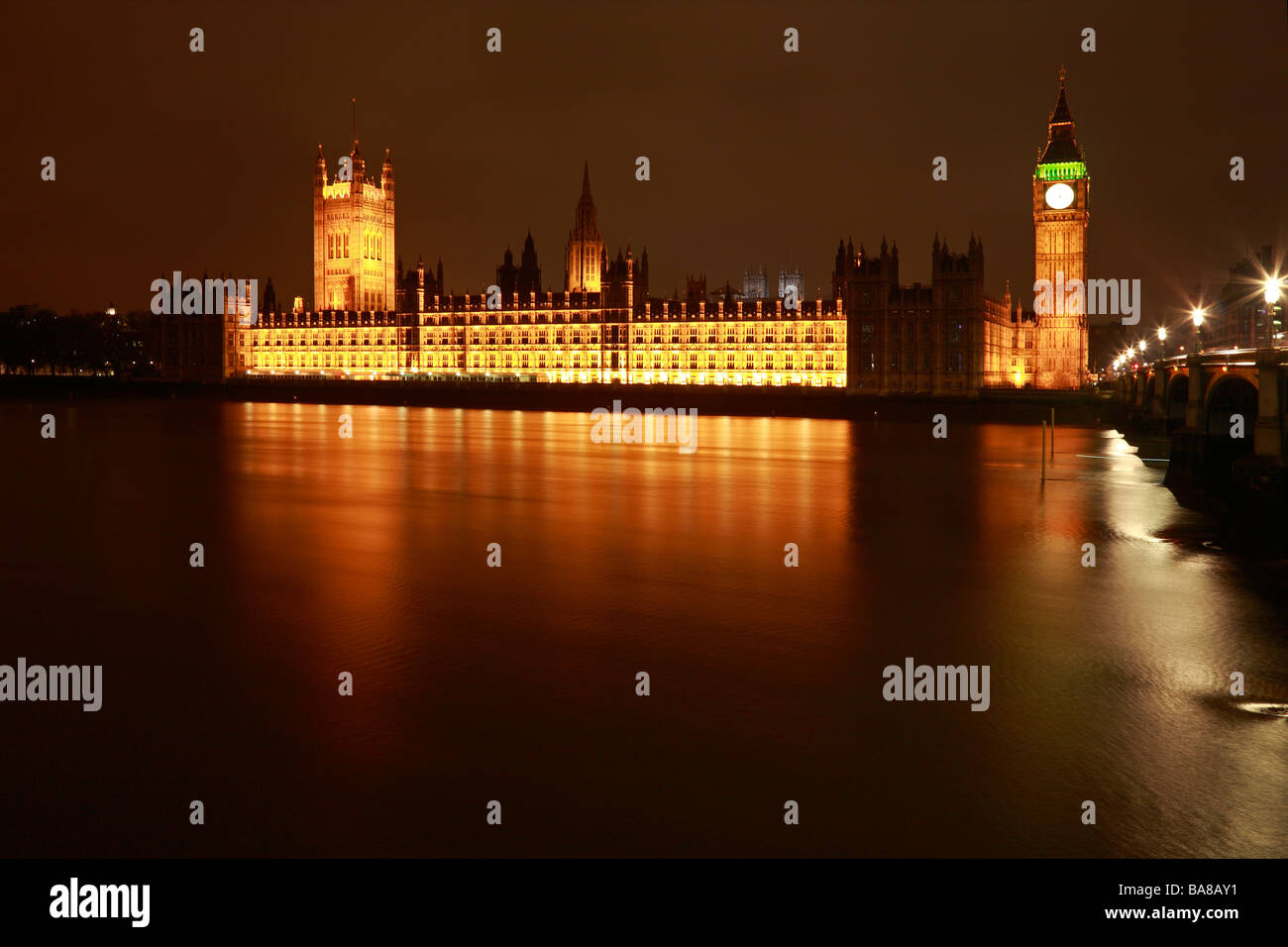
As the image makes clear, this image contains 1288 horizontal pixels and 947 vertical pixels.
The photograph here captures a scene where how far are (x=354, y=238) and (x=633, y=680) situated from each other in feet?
477

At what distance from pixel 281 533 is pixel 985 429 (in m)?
→ 48.7

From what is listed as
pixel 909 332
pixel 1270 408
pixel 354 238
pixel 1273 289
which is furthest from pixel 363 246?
pixel 1270 408

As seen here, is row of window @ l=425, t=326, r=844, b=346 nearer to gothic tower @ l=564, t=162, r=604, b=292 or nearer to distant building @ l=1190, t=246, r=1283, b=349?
gothic tower @ l=564, t=162, r=604, b=292

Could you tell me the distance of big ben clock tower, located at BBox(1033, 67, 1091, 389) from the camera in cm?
10862

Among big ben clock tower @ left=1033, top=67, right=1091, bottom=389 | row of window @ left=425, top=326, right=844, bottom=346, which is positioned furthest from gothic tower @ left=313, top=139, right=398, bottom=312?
big ben clock tower @ left=1033, top=67, right=1091, bottom=389

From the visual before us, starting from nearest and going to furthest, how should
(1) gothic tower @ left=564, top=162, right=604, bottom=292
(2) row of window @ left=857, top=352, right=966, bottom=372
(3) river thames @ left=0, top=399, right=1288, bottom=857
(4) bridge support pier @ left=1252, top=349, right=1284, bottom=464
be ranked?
(3) river thames @ left=0, top=399, right=1288, bottom=857
(4) bridge support pier @ left=1252, top=349, right=1284, bottom=464
(2) row of window @ left=857, top=352, right=966, bottom=372
(1) gothic tower @ left=564, top=162, right=604, bottom=292

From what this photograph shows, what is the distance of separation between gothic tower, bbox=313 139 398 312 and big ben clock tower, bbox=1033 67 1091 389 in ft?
281

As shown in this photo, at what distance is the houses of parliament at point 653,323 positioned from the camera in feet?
319

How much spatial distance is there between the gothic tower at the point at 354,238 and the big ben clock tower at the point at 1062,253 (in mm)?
85655

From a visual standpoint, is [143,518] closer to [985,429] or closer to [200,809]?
[200,809]

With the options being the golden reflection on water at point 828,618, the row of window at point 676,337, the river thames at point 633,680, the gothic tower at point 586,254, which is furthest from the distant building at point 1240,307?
the river thames at point 633,680

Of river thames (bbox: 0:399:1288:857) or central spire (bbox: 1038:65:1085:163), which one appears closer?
river thames (bbox: 0:399:1288:857)
